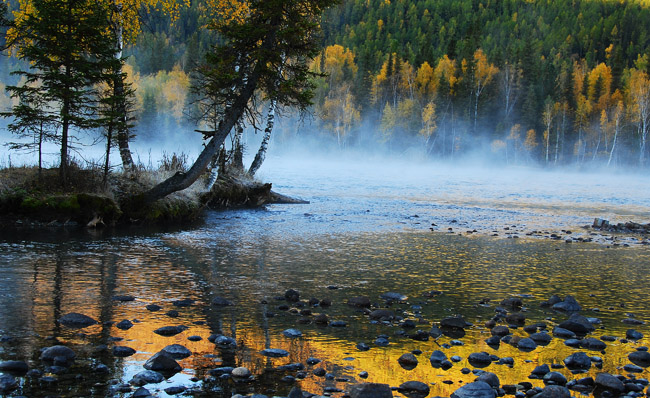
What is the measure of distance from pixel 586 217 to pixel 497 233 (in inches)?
289

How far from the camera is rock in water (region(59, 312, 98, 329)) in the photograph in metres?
6.88

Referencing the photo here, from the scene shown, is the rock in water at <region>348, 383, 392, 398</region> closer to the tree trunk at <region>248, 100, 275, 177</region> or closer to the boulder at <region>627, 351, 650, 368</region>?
the boulder at <region>627, 351, 650, 368</region>

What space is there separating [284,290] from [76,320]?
11.0 feet

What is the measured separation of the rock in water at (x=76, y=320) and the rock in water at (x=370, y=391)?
3.63 m

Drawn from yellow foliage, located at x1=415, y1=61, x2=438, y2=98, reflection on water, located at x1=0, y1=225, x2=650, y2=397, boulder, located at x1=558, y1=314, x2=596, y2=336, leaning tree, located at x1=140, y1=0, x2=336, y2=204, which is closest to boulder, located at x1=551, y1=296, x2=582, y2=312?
reflection on water, located at x1=0, y1=225, x2=650, y2=397

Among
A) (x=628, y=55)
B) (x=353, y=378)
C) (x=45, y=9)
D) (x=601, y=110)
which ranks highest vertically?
(x=628, y=55)

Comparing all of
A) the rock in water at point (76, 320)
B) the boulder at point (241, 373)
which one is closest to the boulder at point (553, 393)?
the boulder at point (241, 373)

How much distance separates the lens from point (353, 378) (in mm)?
5543

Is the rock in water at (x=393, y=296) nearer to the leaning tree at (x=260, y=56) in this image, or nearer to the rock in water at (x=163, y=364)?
the rock in water at (x=163, y=364)

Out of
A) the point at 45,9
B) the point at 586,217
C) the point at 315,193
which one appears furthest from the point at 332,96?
the point at 45,9

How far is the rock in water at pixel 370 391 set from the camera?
492 centimetres

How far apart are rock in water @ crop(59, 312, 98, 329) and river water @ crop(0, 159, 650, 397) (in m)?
0.11

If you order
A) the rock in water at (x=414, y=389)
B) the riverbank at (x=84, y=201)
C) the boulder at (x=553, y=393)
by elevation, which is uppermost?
the riverbank at (x=84, y=201)

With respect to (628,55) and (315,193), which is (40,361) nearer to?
(315,193)
